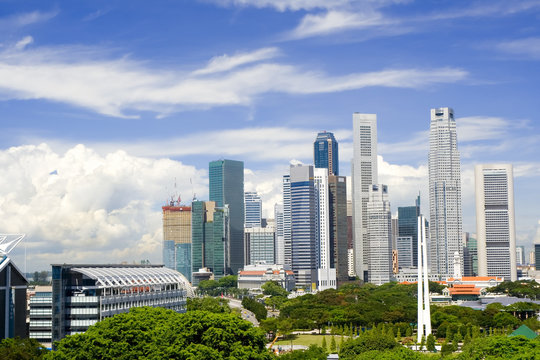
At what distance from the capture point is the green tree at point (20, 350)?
54875 millimetres

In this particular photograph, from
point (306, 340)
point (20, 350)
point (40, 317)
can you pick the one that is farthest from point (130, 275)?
point (20, 350)

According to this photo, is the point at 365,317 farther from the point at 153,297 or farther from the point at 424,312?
the point at 153,297

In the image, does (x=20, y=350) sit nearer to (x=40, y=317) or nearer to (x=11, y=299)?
(x=11, y=299)

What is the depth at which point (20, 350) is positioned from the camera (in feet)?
183

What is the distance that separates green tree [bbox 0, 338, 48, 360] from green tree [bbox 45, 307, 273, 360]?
3.13 metres

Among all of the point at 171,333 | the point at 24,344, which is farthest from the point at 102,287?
the point at 171,333

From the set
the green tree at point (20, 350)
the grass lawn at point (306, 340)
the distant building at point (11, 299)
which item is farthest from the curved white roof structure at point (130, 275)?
the green tree at point (20, 350)

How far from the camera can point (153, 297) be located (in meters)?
105

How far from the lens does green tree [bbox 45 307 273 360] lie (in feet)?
172

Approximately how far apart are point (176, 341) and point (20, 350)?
13.1 m

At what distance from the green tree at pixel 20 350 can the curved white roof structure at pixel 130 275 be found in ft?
96.4

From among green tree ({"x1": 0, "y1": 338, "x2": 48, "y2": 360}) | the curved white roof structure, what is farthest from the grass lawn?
green tree ({"x1": 0, "y1": 338, "x2": 48, "y2": 360})

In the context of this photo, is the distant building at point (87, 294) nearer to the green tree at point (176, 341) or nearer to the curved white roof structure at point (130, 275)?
the curved white roof structure at point (130, 275)

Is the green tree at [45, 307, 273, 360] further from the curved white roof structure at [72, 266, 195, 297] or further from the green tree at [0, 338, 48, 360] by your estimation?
the curved white roof structure at [72, 266, 195, 297]
